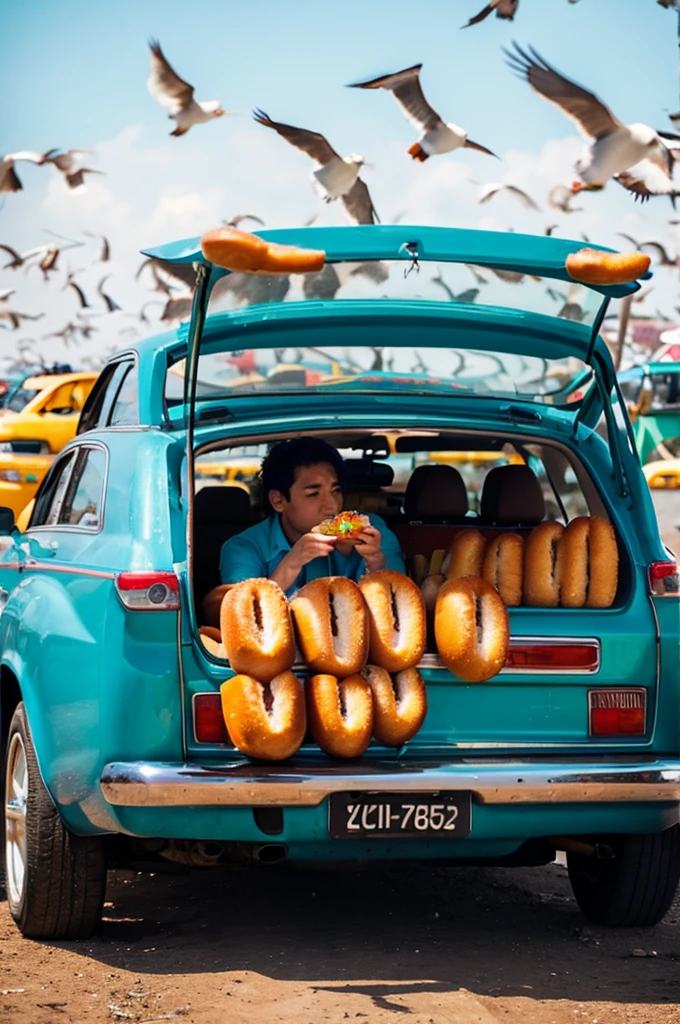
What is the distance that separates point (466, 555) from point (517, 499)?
87 cm

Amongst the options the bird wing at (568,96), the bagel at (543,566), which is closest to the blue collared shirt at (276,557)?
the bagel at (543,566)

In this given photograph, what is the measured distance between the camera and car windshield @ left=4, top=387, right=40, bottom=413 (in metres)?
23.5

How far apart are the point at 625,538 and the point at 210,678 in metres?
1.44

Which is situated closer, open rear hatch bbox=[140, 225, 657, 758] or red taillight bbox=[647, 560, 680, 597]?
open rear hatch bbox=[140, 225, 657, 758]

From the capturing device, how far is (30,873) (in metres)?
4.77

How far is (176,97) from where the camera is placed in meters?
26.4

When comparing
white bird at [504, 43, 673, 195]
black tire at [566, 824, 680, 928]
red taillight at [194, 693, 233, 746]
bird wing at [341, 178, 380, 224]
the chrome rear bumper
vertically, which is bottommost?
black tire at [566, 824, 680, 928]

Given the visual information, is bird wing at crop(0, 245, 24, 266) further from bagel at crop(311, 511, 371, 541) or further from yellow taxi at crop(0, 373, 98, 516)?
bagel at crop(311, 511, 371, 541)

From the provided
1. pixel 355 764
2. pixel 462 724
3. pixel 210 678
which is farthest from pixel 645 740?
pixel 210 678

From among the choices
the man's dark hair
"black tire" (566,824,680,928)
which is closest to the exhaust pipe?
"black tire" (566,824,680,928)

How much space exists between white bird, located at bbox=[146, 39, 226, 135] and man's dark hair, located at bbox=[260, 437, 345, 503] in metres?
21.2

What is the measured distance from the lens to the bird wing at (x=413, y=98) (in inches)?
862

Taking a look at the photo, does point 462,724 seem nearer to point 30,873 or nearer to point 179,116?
point 30,873

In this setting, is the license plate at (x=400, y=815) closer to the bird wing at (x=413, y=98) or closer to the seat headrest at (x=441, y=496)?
the seat headrest at (x=441, y=496)
